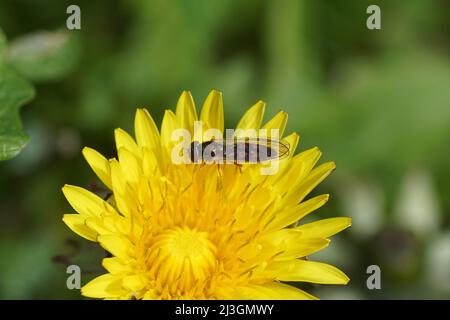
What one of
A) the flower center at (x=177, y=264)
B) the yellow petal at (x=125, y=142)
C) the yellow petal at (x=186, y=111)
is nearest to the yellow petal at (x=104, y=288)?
the flower center at (x=177, y=264)

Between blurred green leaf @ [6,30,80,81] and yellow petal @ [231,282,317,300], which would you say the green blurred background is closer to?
blurred green leaf @ [6,30,80,81]

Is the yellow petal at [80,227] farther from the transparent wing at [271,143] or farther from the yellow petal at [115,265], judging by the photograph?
the transparent wing at [271,143]

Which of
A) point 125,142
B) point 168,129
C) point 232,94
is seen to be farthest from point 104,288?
point 232,94

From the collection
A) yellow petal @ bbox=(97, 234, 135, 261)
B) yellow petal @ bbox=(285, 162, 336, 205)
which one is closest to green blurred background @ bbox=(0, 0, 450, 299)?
yellow petal @ bbox=(285, 162, 336, 205)

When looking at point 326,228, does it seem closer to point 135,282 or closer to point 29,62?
point 135,282

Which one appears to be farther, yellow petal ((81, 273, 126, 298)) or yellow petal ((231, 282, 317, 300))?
yellow petal ((231, 282, 317, 300))
